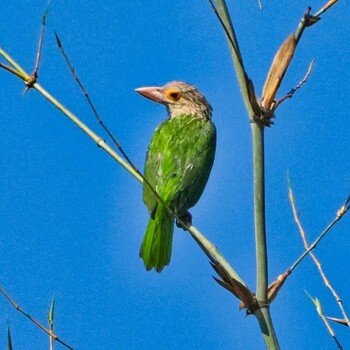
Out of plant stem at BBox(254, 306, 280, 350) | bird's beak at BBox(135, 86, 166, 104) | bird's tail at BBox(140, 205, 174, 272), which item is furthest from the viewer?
bird's beak at BBox(135, 86, 166, 104)

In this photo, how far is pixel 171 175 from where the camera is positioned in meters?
7.10

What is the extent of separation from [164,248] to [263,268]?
3.60 meters

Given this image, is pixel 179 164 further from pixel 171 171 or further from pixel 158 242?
pixel 158 242

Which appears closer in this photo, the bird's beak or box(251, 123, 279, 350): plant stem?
box(251, 123, 279, 350): plant stem

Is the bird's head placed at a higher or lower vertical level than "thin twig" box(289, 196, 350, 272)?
higher

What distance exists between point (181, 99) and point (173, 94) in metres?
0.12

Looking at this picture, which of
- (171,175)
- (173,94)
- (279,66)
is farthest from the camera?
(173,94)

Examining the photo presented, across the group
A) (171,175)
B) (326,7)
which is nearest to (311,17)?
(326,7)

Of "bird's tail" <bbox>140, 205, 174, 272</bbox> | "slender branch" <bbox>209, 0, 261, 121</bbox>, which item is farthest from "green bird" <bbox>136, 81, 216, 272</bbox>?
"slender branch" <bbox>209, 0, 261, 121</bbox>

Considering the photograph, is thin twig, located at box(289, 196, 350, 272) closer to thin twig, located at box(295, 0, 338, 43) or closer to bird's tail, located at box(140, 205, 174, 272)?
thin twig, located at box(295, 0, 338, 43)

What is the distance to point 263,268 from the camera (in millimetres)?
2818

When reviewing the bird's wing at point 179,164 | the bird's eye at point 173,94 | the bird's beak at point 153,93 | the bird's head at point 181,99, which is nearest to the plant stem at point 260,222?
the bird's wing at point 179,164

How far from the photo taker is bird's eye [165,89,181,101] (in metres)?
8.83

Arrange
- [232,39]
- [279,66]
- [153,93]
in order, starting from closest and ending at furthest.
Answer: [232,39]
[279,66]
[153,93]
